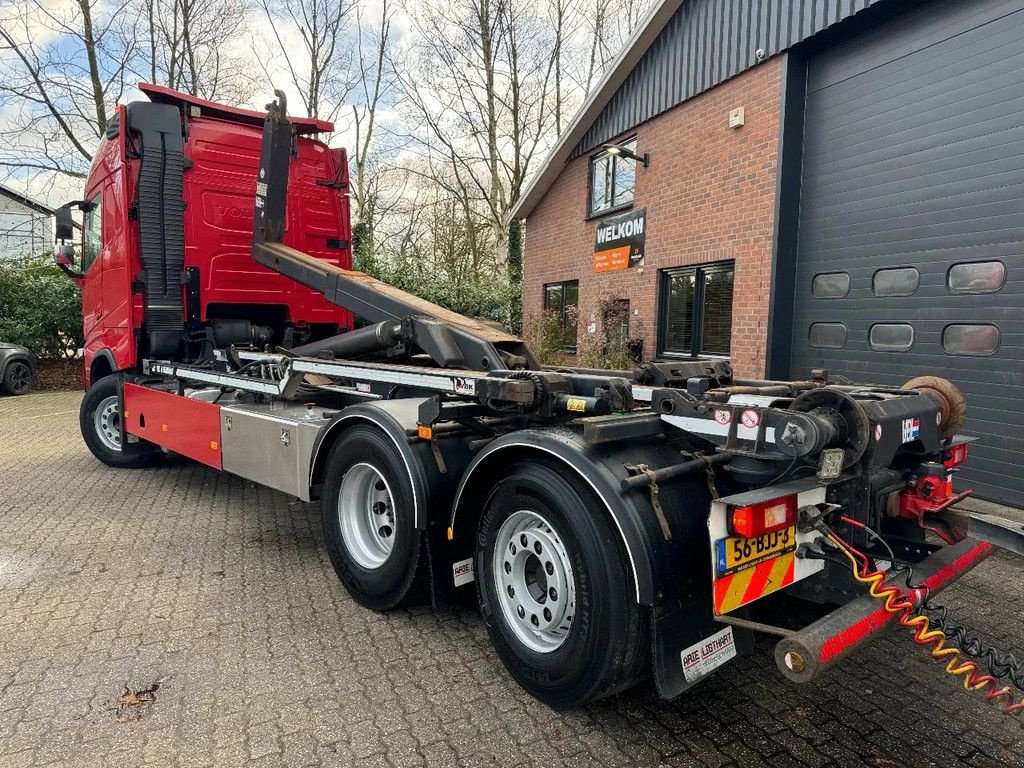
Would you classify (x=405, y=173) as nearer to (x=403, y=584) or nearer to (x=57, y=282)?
(x=57, y=282)

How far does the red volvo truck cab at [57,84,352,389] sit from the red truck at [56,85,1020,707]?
50cm

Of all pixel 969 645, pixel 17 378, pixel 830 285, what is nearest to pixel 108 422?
pixel 969 645

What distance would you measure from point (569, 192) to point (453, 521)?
11072mm

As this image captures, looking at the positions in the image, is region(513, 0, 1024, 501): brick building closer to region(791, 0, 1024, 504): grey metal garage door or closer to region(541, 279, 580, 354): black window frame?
region(791, 0, 1024, 504): grey metal garage door

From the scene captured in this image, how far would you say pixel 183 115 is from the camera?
6.46 m

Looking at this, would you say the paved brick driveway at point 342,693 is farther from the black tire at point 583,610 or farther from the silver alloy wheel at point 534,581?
the silver alloy wheel at point 534,581

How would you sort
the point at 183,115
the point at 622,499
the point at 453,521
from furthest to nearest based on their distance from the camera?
the point at 183,115, the point at 453,521, the point at 622,499

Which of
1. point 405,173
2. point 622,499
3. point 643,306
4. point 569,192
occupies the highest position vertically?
point 405,173

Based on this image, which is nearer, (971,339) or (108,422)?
(971,339)

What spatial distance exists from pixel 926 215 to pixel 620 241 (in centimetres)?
532

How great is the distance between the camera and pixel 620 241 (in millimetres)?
11531

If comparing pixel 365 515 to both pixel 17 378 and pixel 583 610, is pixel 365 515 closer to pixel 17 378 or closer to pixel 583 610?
pixel 583 610

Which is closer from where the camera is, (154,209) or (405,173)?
(154,209)

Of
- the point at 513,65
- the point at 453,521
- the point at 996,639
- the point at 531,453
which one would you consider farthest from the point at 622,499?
the point at 513,65
